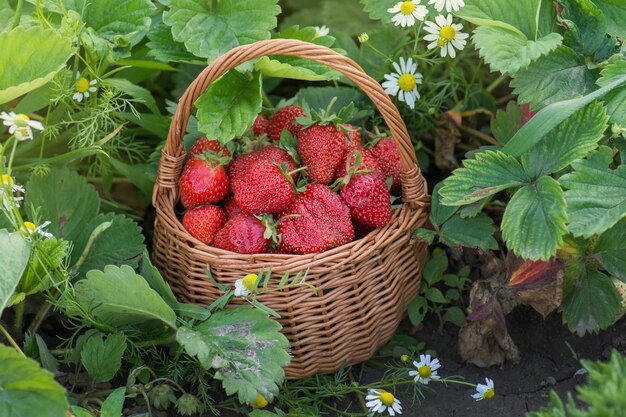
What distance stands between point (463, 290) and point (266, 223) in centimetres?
54

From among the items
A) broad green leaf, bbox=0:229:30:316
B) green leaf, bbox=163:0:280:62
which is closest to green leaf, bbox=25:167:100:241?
broad green leaf, bbox=0:229:30:316

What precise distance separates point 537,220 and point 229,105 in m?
0.59

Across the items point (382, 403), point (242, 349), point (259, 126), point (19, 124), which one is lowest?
point (382, 403)

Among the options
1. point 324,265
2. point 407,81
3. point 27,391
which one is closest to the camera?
point 27,391

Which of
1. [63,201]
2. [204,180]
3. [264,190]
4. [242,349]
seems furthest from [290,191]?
[63,201]

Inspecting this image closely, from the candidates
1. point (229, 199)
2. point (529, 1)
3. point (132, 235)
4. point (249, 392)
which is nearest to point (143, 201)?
point (132, 235)

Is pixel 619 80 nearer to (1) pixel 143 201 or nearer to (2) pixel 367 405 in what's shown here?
Result: (2) pixel 367 405

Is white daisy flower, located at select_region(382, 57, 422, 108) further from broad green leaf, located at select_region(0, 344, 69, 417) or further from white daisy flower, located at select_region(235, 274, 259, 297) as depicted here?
broad green leaf, located at select_region(0, 344, 69, 417)

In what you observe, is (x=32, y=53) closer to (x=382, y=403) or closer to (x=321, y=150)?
(x=321, y=150)

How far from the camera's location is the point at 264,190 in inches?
54.9

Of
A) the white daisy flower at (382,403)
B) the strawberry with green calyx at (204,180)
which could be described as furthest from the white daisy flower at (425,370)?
the strawberry with green calyx at (204,180)

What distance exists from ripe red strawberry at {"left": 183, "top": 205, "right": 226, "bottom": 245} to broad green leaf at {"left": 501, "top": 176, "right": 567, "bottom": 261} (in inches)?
20.2

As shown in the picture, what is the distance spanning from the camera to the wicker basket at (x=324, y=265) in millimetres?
1366

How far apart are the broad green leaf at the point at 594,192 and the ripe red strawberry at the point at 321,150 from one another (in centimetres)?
41
